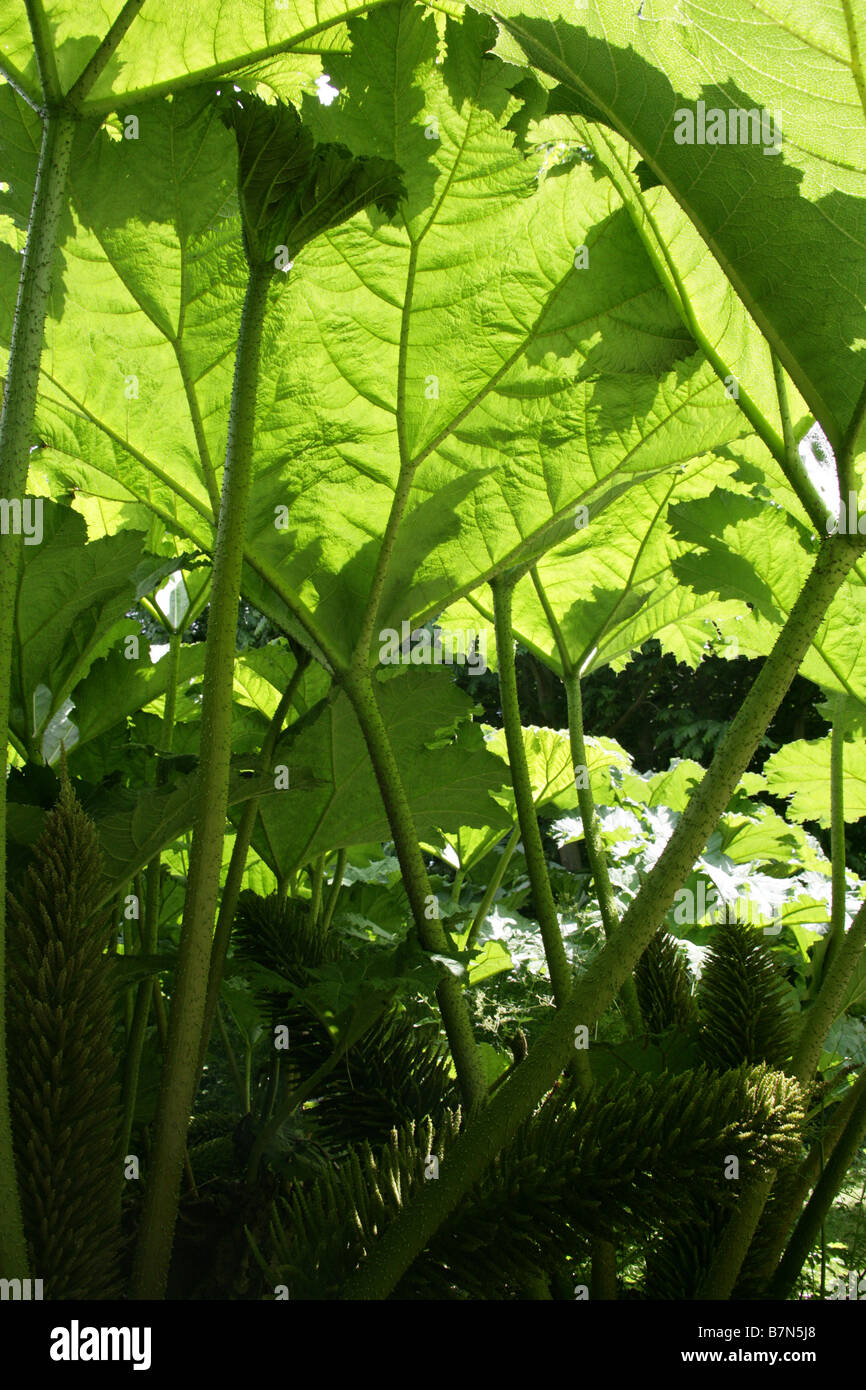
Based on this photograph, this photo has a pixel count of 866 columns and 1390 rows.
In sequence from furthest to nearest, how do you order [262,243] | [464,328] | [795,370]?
[464,328]
[795,370]
[262,243]

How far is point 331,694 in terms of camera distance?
0.97m

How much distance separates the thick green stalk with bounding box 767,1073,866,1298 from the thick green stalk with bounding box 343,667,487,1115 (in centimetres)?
29

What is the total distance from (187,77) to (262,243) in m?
0.27

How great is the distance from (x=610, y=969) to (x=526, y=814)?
31 centimetres

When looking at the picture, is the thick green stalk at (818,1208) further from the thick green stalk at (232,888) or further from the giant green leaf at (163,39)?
the giant green leaf at (163,39)

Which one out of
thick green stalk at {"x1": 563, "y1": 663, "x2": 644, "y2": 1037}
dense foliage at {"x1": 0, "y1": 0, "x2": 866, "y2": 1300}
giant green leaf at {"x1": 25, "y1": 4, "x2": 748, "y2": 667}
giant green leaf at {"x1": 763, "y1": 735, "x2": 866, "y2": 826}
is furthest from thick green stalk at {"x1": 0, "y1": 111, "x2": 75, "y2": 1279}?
giant green leaf at {"x1": 763, "y1": 735, "x2": 866, "y2": 826}

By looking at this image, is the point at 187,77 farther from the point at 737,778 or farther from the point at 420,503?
the point at 737,778

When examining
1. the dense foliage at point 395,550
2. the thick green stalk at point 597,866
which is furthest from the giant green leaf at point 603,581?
the thick green stalk at point 597,866

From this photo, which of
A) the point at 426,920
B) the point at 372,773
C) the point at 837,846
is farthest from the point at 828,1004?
the point at 372,773

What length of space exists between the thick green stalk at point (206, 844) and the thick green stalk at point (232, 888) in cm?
15

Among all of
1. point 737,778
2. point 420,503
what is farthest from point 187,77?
point 737,778

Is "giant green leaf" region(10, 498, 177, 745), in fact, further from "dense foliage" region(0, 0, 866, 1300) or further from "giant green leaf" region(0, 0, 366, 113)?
"giant green leaf" region(0, 0, 366, 113)

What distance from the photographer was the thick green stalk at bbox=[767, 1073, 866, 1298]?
791 mm
